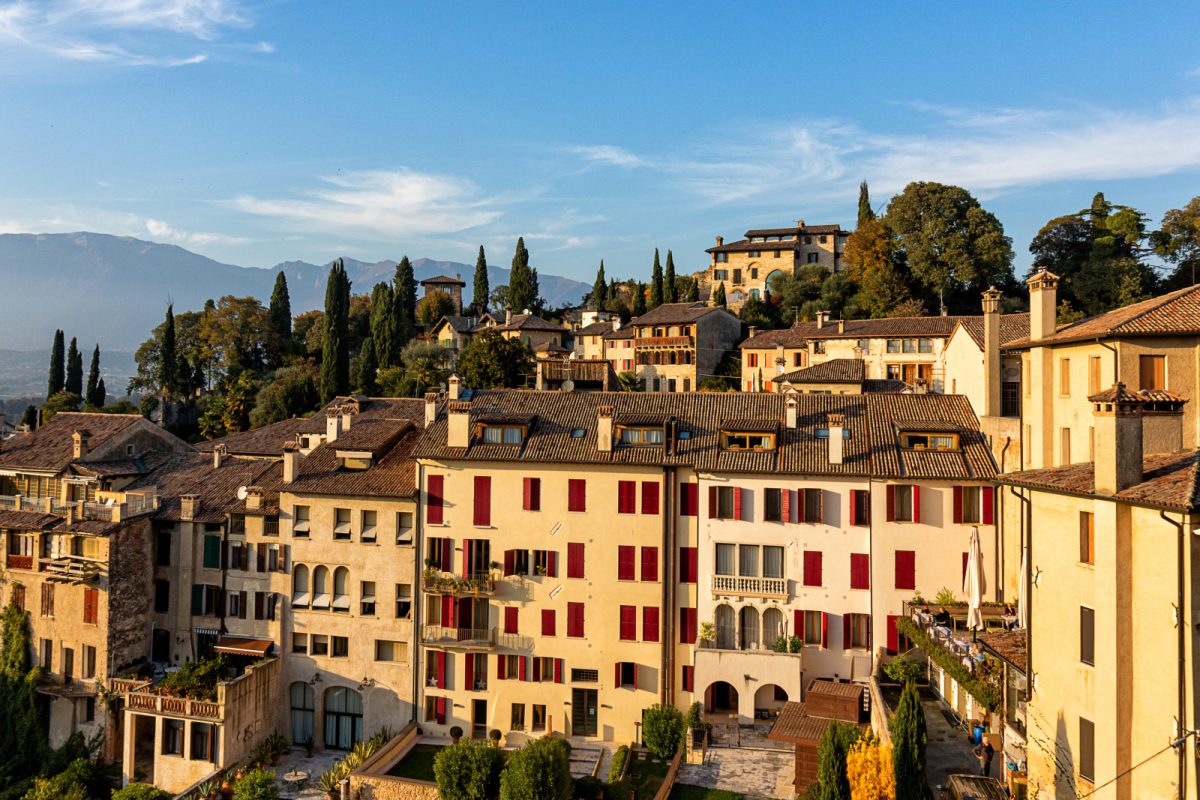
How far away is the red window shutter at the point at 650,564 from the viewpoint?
37.7 meters

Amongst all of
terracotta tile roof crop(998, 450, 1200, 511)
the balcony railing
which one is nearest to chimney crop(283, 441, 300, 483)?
the balcony railing

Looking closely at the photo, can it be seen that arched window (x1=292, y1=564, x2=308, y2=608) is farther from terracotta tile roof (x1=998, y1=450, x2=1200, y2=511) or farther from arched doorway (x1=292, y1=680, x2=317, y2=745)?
terracotta tile roof (x1=998, y1=450, x2=1200, y2=511)

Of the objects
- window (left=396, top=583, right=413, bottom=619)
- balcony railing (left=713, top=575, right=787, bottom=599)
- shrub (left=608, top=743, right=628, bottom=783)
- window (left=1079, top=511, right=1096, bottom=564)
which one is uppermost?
window (left=1079, top=511, right=1096, bottom=564)

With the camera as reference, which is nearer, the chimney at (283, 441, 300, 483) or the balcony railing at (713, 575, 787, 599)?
the balcony railing at (713, 575, 787, 599)

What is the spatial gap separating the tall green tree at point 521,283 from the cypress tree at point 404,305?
14192mm

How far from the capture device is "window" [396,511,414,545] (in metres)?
39.9

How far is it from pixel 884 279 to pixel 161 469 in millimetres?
63879

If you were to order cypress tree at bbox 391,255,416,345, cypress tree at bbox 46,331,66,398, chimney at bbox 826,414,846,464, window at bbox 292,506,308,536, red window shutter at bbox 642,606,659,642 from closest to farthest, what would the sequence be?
chimney at bbox 826,414,846,464
red window shutter at bbox 642,606,659,642
window at bbox 292,506,308,536
cypress tree at bbox 46,331,66,398
cypress tree at bbox 391,255,416,345

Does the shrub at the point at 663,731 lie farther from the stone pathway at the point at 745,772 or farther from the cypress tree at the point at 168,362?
the cypress tree at the point at 168,362

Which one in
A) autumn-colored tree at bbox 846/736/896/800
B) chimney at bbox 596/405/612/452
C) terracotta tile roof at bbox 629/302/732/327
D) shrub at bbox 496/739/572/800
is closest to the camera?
autumn-colored tree at bbox 846/736/896/800

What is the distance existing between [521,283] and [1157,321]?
9987 cm

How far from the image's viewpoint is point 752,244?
341 feet

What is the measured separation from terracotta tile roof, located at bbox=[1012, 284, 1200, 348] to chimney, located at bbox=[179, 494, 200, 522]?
129 feet

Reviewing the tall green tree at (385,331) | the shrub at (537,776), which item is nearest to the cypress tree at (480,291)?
the tall green tree at (385,331)
